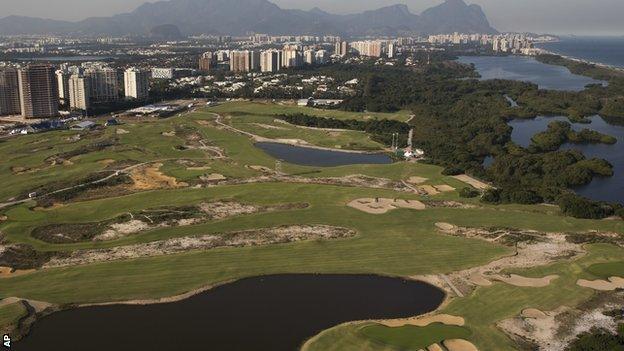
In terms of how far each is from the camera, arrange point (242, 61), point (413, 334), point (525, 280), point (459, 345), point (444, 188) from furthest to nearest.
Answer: point (242, 61) < point (444, 188) < point (525, 280) < point (413, 334) < point (459, 345)

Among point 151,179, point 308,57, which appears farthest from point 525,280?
point 308,57

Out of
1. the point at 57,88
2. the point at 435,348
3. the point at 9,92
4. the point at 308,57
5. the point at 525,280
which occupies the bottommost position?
the point at 435,348

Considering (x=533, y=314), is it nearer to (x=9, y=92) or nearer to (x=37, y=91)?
(x=37, y=91)

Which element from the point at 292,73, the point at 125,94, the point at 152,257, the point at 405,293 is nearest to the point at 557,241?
the point at 405,293

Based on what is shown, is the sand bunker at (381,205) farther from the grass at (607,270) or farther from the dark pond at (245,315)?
the grass at (607,270)

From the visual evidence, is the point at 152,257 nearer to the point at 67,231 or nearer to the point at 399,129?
the point at 67,231

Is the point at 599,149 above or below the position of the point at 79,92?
below

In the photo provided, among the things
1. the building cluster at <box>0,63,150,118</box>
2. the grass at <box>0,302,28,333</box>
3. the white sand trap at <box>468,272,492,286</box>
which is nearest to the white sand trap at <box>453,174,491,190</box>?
the white sand trap at <box>468,272,492,286</box>

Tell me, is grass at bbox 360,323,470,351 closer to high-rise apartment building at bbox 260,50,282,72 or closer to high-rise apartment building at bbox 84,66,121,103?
high-rise apartment building at bbox 84,66,121,103
